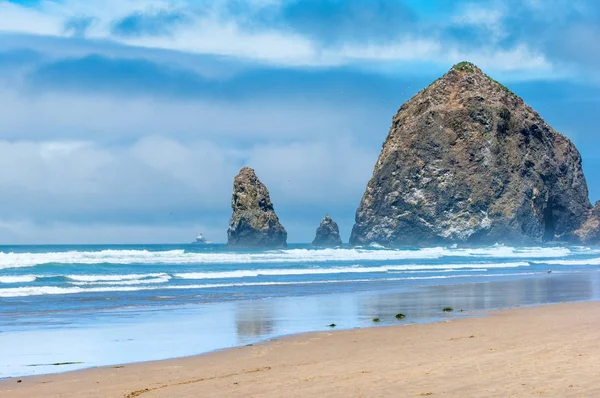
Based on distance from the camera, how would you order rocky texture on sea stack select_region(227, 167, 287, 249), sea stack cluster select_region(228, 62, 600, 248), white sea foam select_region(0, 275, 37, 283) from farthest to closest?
rocky texture on sea stack select_region(227, 167, 287, 249) < sea stack cluster select_region(228, 62, 600, 248) < white sea foam select_region(0, 275, 37, 283)

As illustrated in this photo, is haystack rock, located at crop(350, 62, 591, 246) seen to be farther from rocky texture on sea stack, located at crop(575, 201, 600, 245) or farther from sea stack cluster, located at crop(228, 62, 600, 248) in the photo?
rocky texture on sea stack, located at crop(575, 201, 600, 245)

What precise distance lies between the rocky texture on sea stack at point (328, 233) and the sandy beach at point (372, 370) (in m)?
127

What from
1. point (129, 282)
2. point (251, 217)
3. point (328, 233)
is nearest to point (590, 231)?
point (328, 233)

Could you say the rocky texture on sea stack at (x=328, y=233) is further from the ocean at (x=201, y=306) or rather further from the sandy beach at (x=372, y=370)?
the sandy beach at (x=372, y=370)

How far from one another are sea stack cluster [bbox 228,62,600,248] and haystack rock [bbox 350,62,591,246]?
155 mm

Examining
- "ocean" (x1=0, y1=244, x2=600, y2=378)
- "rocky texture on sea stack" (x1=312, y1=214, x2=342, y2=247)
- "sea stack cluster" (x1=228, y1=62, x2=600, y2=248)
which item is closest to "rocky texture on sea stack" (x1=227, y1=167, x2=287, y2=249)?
"sea stack cluster" (x1=228, y1=62, x2=600, y2=248)

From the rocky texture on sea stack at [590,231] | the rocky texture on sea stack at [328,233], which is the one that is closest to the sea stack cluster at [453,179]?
the rocky texture on sea stack at [590,231]

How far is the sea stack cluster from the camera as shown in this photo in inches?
4540

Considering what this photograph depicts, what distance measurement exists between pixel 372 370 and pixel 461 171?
4266 inches

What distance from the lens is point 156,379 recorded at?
34.9ft

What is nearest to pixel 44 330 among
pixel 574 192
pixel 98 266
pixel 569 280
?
pixel 569 280

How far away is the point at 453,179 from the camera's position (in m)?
116

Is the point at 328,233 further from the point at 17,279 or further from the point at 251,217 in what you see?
the point at 17,279

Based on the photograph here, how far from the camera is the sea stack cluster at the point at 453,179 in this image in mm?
115312
